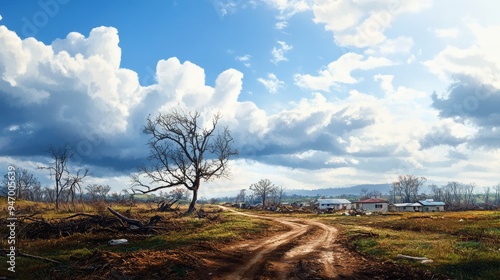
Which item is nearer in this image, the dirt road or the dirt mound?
the dirt mound

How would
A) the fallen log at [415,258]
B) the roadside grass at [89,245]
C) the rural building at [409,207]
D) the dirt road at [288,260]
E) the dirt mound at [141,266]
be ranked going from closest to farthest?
1. the dirt mound at [141,266]
2. the dirt road at [288,260]
3. the roadside grass at [89,245]
4. the fallen log at [415,258]
5. the rural building at [409,207]

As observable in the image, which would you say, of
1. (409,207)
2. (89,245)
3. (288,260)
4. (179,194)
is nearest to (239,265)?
(288,260)

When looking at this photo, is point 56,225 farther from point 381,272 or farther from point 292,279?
point 381,272

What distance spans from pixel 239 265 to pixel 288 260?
267cm

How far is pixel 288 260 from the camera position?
55.4 feet

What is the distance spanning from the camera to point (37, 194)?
164m

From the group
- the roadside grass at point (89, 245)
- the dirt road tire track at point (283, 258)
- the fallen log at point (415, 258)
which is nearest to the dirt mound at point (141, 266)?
the roadside grass at point (89, 245)

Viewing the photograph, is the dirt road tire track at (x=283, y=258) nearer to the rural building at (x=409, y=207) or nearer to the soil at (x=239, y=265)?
the soil at (x=239, y=265)

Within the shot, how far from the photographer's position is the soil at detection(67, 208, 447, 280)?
44.5 ft

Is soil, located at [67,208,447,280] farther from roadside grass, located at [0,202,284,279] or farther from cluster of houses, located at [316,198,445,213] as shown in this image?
cluster of houses, located at [316,198,445,213]

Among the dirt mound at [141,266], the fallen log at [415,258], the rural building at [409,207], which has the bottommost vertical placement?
the rural building at [409,207]

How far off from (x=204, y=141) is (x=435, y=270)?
3556cm

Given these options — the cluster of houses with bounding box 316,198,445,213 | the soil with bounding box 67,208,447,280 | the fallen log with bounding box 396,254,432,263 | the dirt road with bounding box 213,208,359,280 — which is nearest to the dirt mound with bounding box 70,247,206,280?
the soil with bounding box 67,208,447,280

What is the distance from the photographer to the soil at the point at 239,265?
13570mm
